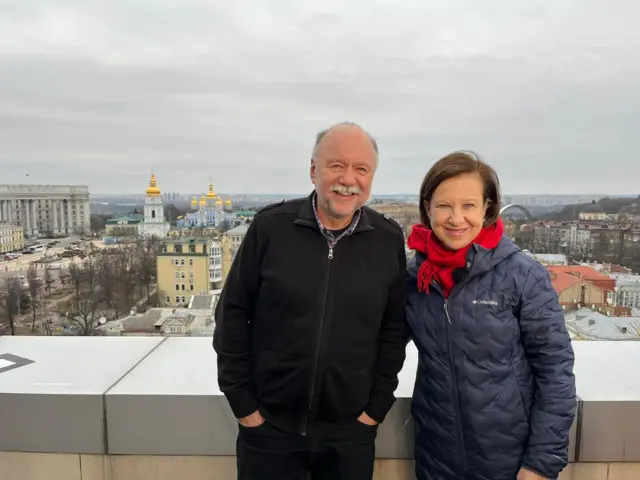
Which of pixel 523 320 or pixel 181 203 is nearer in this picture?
pixel 523 320

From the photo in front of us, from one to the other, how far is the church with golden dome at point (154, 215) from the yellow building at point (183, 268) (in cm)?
516

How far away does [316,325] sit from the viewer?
3.46 feet

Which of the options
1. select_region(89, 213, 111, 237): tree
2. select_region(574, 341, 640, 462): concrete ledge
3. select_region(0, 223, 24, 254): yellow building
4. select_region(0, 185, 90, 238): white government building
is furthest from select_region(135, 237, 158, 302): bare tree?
select_region(574, 341, 640, 462): concrete ledge

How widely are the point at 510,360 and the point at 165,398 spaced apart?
93cm

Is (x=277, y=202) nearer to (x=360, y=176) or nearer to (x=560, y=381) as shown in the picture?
(x=360, y=176)

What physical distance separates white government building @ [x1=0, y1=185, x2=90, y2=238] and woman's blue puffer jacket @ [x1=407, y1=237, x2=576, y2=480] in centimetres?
1710

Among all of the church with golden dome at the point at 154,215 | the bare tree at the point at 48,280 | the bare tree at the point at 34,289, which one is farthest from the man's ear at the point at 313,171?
the church with golden dome at the point at 154,215

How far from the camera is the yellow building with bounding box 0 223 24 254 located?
492 inches

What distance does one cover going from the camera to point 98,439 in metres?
1.32

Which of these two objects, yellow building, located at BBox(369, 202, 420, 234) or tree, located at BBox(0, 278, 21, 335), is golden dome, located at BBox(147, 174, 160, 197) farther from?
yellow building, located at BBox(369, 202, 420, 234)

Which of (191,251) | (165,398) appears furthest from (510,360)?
(191,251)

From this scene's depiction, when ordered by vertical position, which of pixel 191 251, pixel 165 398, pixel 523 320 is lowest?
pixel 191 251

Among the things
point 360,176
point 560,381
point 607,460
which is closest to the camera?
point 560,381

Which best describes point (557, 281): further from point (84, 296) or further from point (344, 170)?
point (84, 296)
